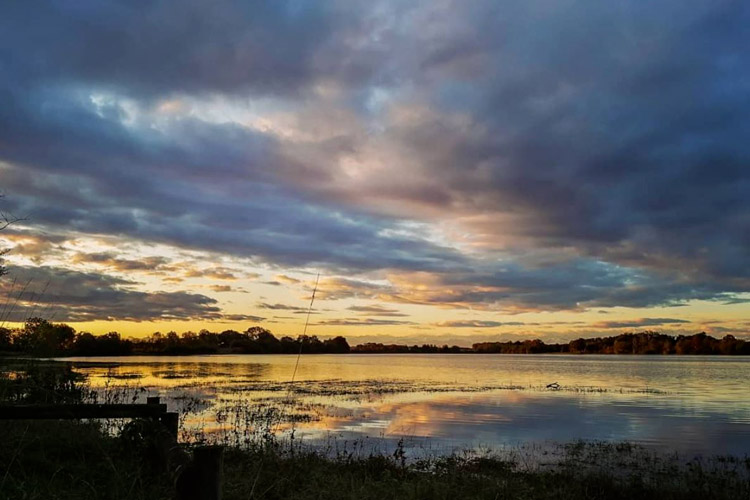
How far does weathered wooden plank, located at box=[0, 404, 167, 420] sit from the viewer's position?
800cm

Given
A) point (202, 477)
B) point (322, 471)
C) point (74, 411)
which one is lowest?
point (322, 471)

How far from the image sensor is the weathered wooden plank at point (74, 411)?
8000mm

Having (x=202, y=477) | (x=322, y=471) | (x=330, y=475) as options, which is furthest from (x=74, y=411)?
(x=322, y=471)

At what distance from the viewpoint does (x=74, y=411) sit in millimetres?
8336

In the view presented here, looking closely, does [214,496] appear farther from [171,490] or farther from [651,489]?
[651,489]

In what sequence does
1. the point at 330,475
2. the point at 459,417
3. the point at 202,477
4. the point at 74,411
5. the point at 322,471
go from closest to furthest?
the point at 202,477 < the point at 74,411 < the point at 330,475 < the point at 322,471 < the point at 459,417

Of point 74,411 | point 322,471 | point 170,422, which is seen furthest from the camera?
point 322,471

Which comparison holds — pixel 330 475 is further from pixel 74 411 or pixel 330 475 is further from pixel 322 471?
pixel 74 411

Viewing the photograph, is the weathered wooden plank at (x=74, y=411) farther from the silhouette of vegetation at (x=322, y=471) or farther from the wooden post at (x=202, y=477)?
the wooden post at (x=202, y=477)

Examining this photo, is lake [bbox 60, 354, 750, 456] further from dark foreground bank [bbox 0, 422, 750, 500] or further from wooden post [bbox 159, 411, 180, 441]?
wooden post [bbox 159, 411, 180, 441]

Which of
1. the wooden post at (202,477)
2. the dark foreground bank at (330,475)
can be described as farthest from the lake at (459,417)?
the wooden post at (202,477)

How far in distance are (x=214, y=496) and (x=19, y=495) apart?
371cm

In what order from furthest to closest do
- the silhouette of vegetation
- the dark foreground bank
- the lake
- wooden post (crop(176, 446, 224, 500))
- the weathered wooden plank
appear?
the lake
the weathered wooden plank
the silhouette of vegetation
the dark foreground bank
wooden post (crop(176, 446, 224, 500))

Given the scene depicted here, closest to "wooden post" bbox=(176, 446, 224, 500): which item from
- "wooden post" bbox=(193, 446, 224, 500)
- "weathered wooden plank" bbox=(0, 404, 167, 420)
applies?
"wooden post" bbox=(193, 446, 224, 500)
